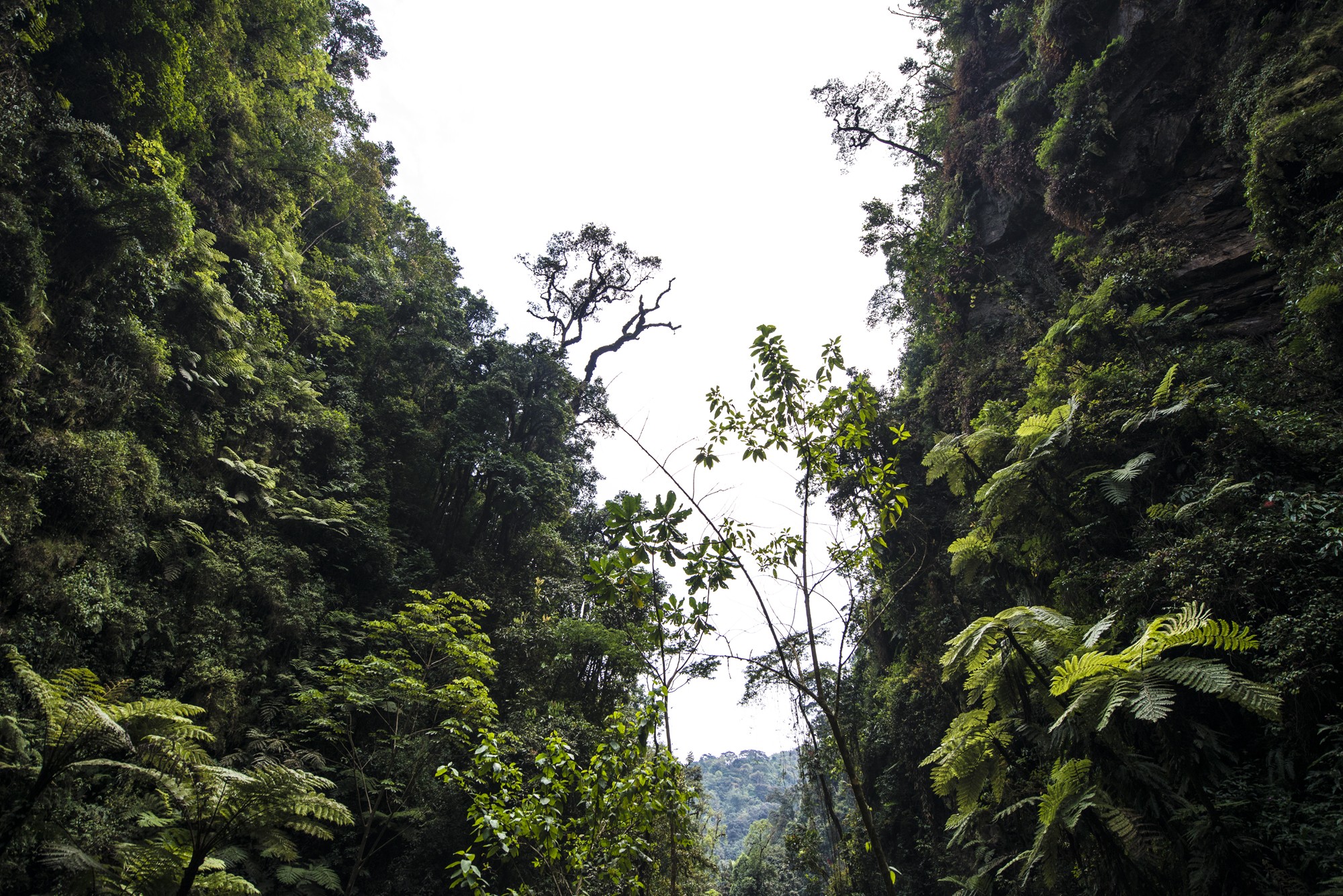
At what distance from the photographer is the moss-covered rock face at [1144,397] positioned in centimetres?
370

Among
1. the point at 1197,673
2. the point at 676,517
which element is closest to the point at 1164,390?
the point at 1197,673

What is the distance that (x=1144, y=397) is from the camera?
616 centimetres

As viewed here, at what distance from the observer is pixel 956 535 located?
10000 millimetres

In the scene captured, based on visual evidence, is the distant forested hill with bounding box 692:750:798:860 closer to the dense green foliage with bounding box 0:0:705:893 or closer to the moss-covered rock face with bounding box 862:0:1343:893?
the dense green foliage with bounding box 0:0:705:893

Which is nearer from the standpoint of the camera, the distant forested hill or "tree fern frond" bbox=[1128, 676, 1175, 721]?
"tree fern frond" bbox=[1128, 676, 1175, 721]

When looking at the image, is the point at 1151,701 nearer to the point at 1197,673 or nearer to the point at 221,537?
the point at 1197,673

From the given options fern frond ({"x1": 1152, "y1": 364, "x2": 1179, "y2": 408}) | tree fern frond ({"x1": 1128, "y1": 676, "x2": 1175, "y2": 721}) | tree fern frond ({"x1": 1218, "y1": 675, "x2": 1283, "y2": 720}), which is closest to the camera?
tree fern frond ({"x1": 1218, "y1": 675, "x2": 1283, "y2": 720})

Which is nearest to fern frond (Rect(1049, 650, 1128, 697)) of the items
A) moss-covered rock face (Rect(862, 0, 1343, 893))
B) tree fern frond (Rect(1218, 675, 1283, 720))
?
tree fern frond (Rect(1218, 675, 1283, 720))

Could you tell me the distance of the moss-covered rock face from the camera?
12.1 ft

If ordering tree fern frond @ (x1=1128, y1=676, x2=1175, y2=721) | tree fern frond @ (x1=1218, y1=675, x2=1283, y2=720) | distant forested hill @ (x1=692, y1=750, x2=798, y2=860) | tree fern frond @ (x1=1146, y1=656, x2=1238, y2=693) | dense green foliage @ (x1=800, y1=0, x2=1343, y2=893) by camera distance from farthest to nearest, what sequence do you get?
distant forested hill @ (x1=692, y1=750, x2=798, y2=860)
dense green foliage @ (x1=800, y1=0, x2=1343, y2=893)
tree fern frond @ (x1=1128, y1=676, x2=1175, y2=721)
tree fern frond @ (x1=1146, y1=656, x2=1238, y2=693)
tree fern frond @ (x1=1218, y1=675, x2=1283, y2=720)

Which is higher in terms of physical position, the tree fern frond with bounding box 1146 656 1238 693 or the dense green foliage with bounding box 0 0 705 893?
the dense green foliage with bounding box 0 0 705 893

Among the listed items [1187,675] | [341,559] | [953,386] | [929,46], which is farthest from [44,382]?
[929,46]

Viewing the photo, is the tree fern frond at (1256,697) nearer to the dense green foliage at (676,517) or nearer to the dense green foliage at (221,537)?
the dense green foliage at (676,517)

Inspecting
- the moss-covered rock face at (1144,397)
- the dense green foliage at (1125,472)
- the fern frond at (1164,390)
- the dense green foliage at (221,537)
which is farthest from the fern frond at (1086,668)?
the fern frond at (1164,390)
